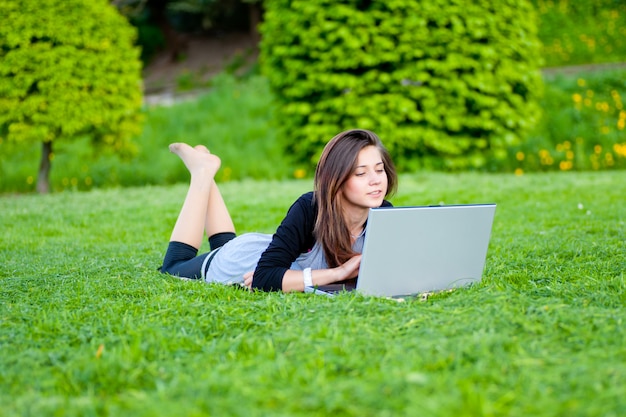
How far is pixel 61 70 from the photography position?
7.84 meters

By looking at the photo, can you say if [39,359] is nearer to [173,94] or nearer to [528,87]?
[528,87]

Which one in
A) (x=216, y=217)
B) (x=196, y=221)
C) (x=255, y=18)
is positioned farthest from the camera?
(x=255, y=18)

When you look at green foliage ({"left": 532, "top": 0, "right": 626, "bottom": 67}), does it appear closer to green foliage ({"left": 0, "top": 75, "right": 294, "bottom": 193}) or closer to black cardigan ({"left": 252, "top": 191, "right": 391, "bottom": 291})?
green foliage ({"left": 0, "top": 75, "right": 294, "bottom": 193})

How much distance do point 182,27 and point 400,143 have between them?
13.8 metres

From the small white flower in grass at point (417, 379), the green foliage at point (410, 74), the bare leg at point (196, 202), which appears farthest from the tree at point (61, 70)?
the small white flower in grass at point (417, 379)

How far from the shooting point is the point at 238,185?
27.4 ft

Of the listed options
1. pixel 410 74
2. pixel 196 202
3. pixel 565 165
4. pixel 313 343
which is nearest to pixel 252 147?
pixel 410 74

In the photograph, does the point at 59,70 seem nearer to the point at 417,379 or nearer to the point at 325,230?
the point at 325,230

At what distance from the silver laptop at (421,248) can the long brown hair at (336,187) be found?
24 cm

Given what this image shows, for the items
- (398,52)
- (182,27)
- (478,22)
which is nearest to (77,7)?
(398,52)

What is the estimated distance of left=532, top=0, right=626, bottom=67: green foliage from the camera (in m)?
13.4

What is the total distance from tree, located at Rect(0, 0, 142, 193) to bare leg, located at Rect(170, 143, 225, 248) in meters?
4.09

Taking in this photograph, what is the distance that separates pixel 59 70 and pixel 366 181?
18.1 feet

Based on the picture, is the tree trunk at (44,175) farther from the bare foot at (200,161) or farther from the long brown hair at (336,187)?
the long brown hair at (336,187)
